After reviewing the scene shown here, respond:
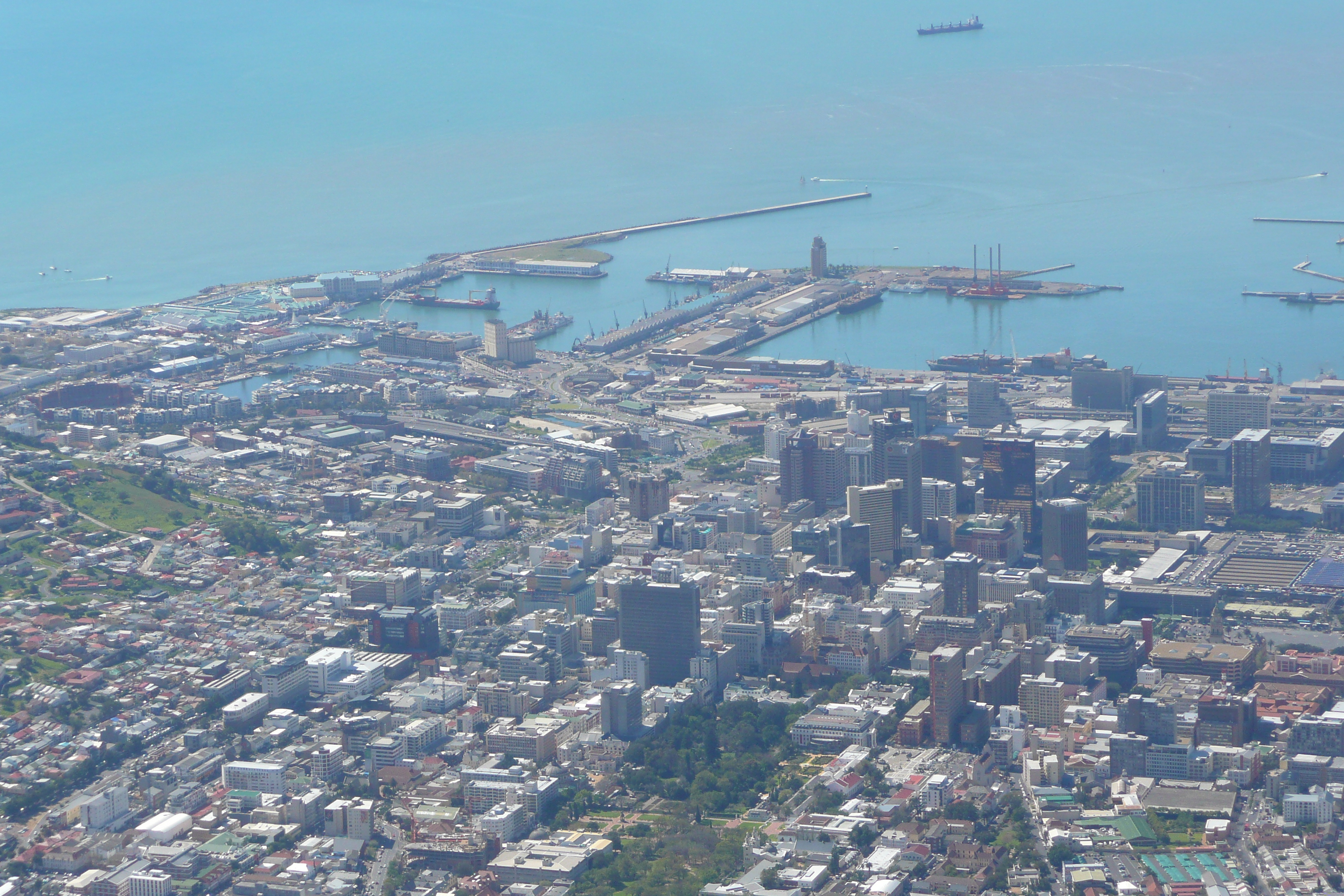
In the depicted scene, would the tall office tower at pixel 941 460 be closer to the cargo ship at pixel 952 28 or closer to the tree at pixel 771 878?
the tree at pixel 771 878

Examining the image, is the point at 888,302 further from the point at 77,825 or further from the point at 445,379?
the point at 77,825

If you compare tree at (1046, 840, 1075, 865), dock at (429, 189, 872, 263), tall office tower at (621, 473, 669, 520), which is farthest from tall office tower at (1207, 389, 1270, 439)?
dock at (429, 189, 872, 263)

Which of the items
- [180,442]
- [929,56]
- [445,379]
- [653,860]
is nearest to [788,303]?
[445,379]

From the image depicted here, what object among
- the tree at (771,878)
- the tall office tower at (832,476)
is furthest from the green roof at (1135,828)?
the tall office tower at (832,476)

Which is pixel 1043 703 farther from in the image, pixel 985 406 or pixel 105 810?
pixel 985 406

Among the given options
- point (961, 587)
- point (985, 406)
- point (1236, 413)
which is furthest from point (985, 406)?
point (961, 587)

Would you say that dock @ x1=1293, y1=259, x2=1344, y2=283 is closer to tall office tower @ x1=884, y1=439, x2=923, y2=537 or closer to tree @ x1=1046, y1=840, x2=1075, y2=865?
tall office tower @ x1=884, y1=439, x2=923, y2=537
